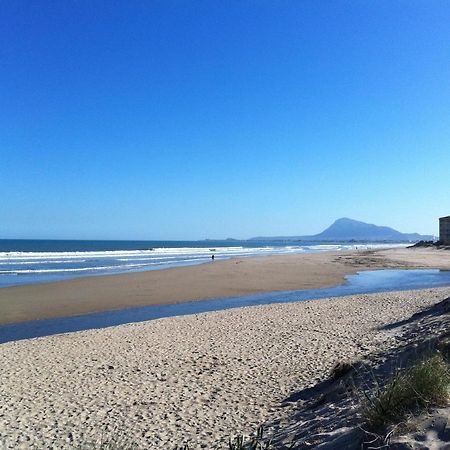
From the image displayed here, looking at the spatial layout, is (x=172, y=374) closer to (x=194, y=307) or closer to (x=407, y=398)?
(x=407, y=398)

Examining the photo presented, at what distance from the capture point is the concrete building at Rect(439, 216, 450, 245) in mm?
70250

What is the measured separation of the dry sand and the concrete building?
6354 cm

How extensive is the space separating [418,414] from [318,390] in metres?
3.47

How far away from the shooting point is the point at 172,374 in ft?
28.3

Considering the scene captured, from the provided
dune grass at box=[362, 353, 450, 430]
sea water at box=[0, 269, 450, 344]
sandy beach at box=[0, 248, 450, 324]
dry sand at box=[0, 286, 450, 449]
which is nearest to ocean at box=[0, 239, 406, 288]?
sandy beach at box=[0, 248, 450, 324]

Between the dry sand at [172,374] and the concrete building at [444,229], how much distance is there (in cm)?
6354

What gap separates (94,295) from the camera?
20703mm

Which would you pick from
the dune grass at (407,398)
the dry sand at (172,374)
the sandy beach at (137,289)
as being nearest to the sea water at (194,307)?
the sandy beach at (137,289)

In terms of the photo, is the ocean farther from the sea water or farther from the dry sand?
the dry sand

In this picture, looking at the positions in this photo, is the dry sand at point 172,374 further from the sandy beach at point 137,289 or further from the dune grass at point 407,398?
the sandy beach at point 137,289

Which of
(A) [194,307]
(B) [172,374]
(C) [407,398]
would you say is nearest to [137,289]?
(A) [194,307]

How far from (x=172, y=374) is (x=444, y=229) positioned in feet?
240

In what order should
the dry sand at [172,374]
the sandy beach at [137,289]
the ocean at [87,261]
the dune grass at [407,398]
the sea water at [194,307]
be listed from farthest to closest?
the ocean at [87,261] < the sandy beach at [137,289] < the sea water at [194,307] < the dry sand at [172,374] < the dune grass at [407,398]

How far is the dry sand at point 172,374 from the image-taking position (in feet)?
20.6
